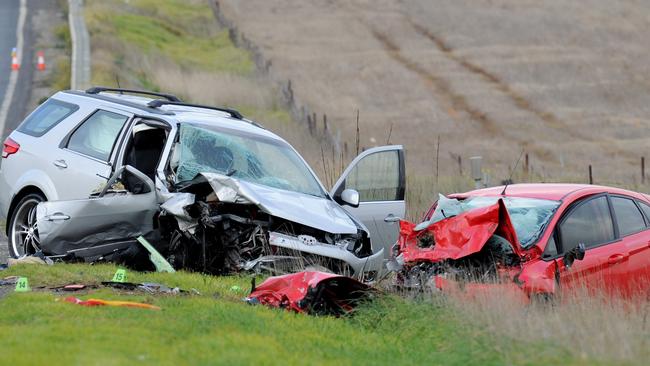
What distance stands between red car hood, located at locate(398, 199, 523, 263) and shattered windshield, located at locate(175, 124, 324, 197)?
240cm

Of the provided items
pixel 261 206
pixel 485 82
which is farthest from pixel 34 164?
pixel 485 82

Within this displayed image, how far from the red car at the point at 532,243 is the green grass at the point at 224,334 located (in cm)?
81

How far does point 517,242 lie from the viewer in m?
10.9

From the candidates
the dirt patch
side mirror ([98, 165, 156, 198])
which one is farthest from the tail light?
the dirt patch

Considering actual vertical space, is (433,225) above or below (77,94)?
below

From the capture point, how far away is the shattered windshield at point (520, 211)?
11.4 metres

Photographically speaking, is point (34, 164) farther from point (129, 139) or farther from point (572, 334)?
point (572, 334)

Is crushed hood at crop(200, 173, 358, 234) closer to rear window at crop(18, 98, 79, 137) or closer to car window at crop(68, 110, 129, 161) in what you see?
car window at crop(68, 110, 129, 161)

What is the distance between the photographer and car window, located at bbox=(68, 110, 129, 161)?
13.2 m

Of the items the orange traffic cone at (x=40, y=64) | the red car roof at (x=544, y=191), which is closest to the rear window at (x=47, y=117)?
the red car roof at (x=544, y=191)

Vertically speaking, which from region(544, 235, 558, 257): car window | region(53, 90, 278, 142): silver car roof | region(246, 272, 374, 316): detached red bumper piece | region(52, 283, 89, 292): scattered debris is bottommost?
region(246, 272, 374, 316): detached red bumper piece

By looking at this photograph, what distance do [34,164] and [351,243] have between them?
3.49 meters

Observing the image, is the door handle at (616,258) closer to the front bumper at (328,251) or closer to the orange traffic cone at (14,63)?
the front bumper at (328,251)

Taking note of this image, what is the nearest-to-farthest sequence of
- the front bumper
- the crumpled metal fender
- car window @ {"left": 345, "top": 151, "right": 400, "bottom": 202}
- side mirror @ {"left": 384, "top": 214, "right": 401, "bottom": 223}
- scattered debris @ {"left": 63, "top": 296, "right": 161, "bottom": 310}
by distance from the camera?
1. scattered debris @ {"left": 63, "top": 296, "right": 161, "bottom": 310}
2. the crumpled metal fender
3. the front bumper
4. side mirror @ {"left": 384, "top": 214, "right": 401, "bottom": 223}
5. car window @ {"left": 345, "top": 151, "right": 400, "bottom": 202}
